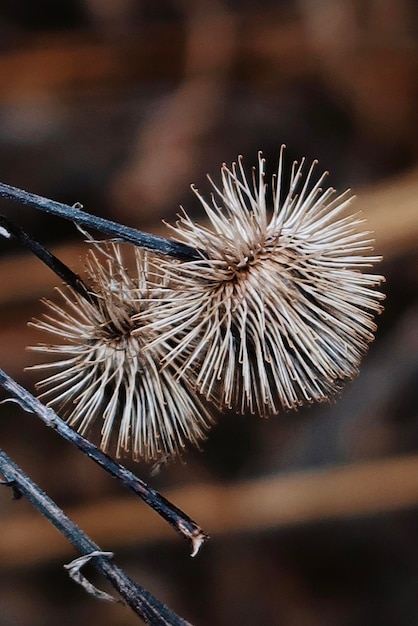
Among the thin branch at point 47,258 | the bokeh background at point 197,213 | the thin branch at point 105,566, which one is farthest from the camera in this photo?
the bokeh background at point 197,213

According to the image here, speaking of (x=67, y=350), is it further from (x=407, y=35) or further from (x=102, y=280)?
(x=407, y=35)

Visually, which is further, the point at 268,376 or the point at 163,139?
the point at 163,139

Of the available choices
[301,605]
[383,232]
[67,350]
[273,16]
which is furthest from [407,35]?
[301,605]

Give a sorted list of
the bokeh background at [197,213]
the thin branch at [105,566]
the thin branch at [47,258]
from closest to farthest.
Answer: the thin branch at [105,566]
the thin branch at [47,258]
the bokeh background at [197,213]

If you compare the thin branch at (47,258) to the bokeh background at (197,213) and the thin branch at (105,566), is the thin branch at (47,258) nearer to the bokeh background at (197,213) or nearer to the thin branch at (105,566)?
the thin branch at (105,566)

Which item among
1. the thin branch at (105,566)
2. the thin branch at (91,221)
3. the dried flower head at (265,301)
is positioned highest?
the thin branch at (91,221)

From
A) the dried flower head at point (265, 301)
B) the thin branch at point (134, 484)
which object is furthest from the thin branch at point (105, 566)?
the dried flower head at point (265, 301)

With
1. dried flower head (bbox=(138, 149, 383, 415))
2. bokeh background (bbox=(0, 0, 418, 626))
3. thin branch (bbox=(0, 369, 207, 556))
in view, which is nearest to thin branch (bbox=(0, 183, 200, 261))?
dried flower head (bbox=(138, 149, 383, 415))
